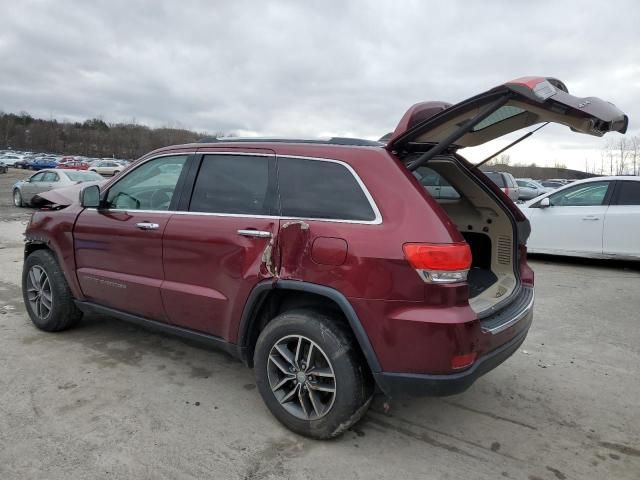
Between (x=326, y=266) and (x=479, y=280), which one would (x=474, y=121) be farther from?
(x=479, y=280)

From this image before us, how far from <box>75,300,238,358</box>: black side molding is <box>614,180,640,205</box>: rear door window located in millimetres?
7337

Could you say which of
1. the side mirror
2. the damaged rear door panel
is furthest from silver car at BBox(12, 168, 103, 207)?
the damaged rear door panel

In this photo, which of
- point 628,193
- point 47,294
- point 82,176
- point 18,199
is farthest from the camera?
point 18,199

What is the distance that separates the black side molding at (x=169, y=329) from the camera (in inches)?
127

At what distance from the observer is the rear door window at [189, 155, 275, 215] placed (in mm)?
3129

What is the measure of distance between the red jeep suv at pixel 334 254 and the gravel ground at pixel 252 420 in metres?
0.32

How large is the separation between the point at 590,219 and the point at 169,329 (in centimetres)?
729

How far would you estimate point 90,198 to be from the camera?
3.96 m

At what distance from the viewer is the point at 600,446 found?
9.45ft

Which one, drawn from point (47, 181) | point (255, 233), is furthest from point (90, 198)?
point (47, 181)

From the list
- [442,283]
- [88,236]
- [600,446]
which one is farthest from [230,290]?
[600,446]

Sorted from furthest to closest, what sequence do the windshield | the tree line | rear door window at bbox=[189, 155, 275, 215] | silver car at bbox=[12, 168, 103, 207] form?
the tree line
the windshield
silver car at bbox=[12, 168, 103, 207]
rear door window at bbox=[189, 155, 275, 215]

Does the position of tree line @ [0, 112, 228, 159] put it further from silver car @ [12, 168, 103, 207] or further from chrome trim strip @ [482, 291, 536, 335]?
chrome trim strip @ [482, 291, 536, 335]

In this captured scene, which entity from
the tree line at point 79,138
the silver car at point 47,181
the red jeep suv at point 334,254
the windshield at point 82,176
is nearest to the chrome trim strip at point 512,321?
the red jeep suv at point 334,254
